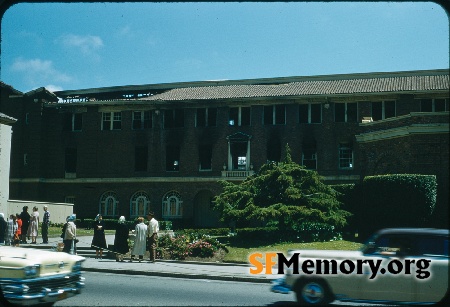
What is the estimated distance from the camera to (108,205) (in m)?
16.8

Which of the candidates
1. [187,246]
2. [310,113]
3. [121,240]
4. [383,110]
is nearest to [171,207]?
[187,246]

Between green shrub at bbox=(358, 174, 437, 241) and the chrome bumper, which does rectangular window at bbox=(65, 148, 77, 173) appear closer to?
the chrome bumper

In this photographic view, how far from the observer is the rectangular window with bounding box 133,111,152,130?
55.4ft

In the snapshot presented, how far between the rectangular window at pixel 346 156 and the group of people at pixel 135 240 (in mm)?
7356

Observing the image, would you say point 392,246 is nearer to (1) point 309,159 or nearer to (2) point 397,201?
(2) point 397,201

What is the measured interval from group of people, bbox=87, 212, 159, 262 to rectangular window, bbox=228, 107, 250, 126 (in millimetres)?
4940

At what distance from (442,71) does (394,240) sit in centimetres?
254

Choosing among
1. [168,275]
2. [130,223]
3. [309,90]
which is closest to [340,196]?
[309,90]

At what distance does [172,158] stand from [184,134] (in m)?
2.11

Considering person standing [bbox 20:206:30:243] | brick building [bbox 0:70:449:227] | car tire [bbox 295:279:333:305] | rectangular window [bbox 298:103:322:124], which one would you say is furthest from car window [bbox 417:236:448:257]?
person standing [bbox 20:206:30:243]

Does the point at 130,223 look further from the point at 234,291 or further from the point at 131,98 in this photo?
the point at 234,291

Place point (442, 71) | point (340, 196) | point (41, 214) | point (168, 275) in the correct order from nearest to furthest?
point (442, 71)
point (168, 275)
point (340, 196)
point (41, 214)

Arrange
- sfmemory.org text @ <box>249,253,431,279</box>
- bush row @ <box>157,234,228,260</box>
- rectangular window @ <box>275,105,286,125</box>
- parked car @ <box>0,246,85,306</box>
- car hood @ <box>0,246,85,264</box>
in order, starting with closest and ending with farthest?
sfmemory.org text @ <box>249,253,431,279</box>, parked car @ <box>0,246,85,306</box>, car hood @ <box>0,246,85,264</box>, bush row @ <box>157,234,228,260</box>, rectangular window @ <box>275,105,286,125</box>

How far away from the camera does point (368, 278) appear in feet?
20.4
